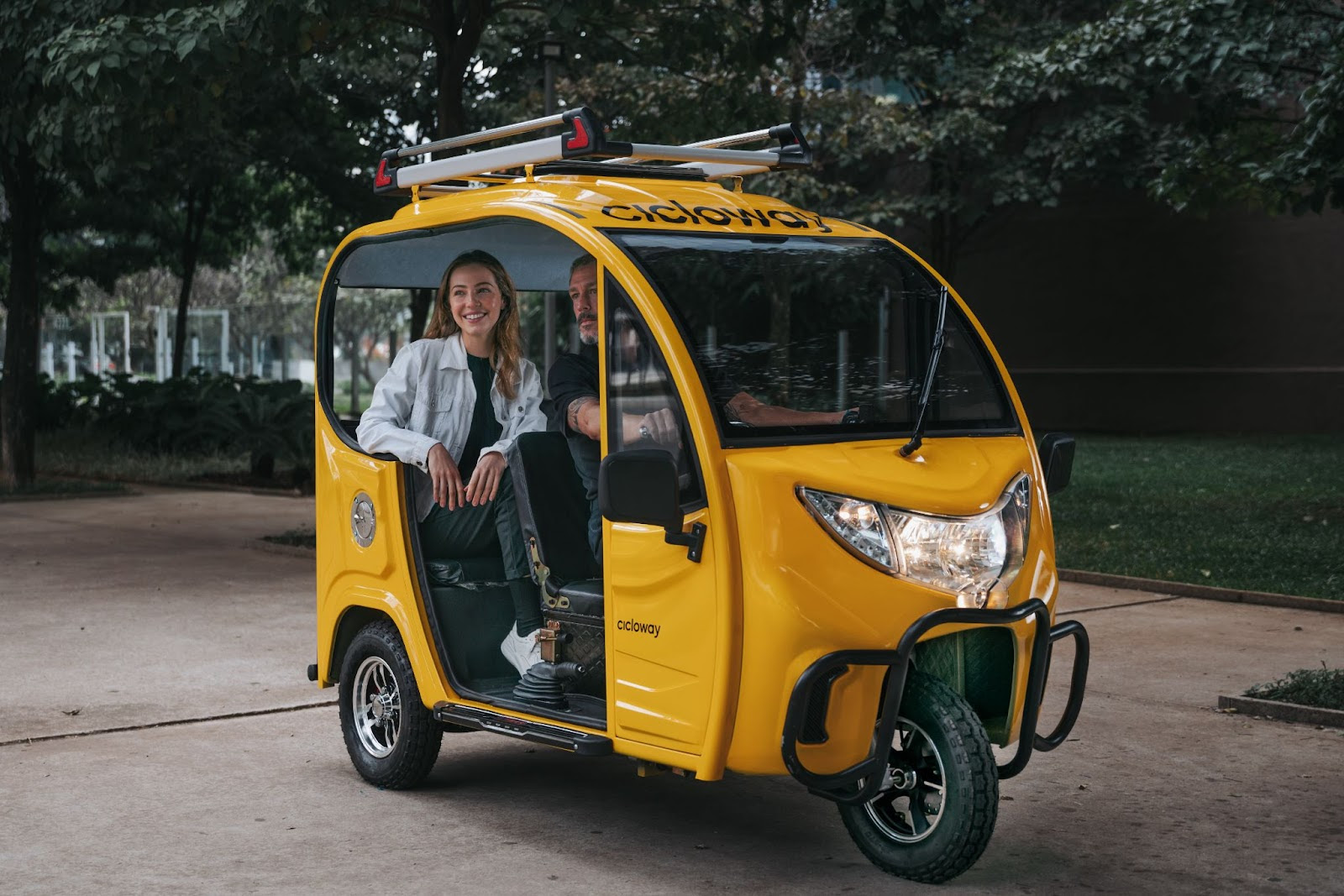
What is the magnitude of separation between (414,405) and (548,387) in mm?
654

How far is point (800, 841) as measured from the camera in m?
5.46

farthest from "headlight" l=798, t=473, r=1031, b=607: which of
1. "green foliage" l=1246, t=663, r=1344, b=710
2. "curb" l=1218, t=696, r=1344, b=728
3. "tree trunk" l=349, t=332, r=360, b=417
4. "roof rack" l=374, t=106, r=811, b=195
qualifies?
"tree trunk" l=349, t=332, r=360, b=417

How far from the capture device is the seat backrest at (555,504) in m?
5.74

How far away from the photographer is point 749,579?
15.5 ft

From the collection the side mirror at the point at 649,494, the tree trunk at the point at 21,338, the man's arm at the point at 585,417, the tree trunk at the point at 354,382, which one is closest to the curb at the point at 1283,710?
the man's arm at the point at 585,417

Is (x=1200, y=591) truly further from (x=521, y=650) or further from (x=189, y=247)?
(x=189, y=247)

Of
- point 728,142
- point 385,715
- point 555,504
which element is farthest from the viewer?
point 728,142

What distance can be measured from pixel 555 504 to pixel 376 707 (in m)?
1.09

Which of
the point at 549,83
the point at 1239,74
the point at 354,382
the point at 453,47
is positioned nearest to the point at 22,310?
the point at 549,83

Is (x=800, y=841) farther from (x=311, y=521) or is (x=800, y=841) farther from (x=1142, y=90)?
(x=1142, y=90)

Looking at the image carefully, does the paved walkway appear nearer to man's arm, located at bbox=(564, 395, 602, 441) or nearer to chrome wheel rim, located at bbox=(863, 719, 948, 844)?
chrome wheel rim, located at bbox=(863, 719, 948, 844)

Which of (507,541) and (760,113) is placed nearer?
(507,541)

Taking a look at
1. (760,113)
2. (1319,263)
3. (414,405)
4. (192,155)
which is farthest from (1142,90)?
(414,405)

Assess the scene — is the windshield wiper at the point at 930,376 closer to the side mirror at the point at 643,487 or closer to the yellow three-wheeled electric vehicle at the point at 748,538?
the yellow three-wheeled electric vehicle at the point at 748,538
